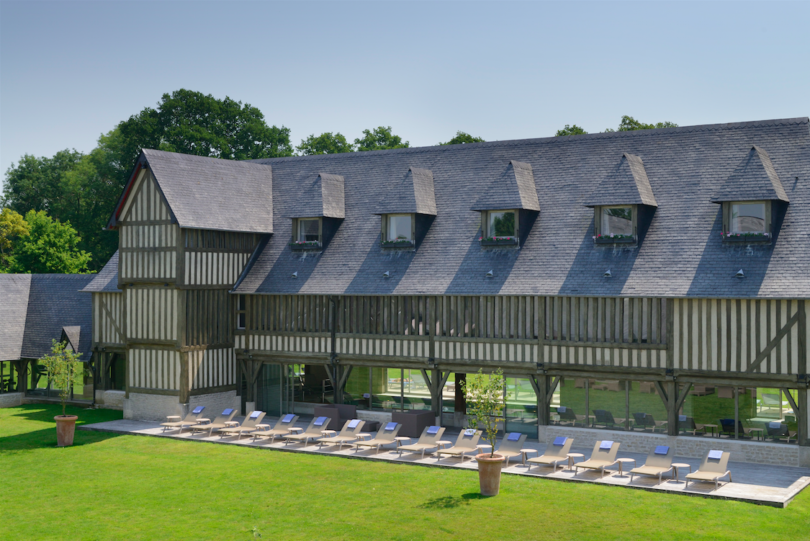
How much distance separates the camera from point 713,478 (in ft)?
57.0

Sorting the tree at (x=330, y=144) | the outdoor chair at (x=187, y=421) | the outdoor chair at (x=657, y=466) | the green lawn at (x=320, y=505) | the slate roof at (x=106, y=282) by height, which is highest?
the tree at (x=330, y=144)

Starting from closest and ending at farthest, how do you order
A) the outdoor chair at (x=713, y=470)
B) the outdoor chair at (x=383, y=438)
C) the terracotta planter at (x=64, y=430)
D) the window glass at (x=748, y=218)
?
the outdoor chair at (x=713, y=470) < the window glass at (x=748, y=218) < the outdoor chair at (x=383, y=438) < the terracotta planter at (x=64, y=430)

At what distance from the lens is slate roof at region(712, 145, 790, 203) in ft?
69.8

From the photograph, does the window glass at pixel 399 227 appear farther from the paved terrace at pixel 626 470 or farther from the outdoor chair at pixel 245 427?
the outdoor chair at pixel 245 427

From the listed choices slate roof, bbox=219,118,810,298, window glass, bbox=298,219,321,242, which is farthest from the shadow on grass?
window glass, bbox=298,219,321,242

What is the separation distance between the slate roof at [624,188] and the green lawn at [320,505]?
27.9 ft

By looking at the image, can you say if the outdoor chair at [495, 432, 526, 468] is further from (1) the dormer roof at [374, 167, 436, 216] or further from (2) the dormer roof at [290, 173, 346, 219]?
(2) the dormer roof at [290, 173, 346, 219]

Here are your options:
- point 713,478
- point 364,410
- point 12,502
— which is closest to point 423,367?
point 364,410

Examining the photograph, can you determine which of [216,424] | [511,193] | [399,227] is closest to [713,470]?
[511,193]

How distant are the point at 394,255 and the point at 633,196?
7616 mm

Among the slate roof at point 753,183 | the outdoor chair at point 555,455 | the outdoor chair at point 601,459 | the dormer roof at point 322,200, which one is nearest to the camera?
the outdoor chair at point 601,459

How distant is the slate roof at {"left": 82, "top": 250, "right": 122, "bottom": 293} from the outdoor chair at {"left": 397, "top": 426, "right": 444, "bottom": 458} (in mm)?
13524

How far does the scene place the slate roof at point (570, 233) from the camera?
21.3m

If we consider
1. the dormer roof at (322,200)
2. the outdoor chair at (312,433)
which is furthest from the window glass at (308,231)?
the outdoor chair at (312,433)
